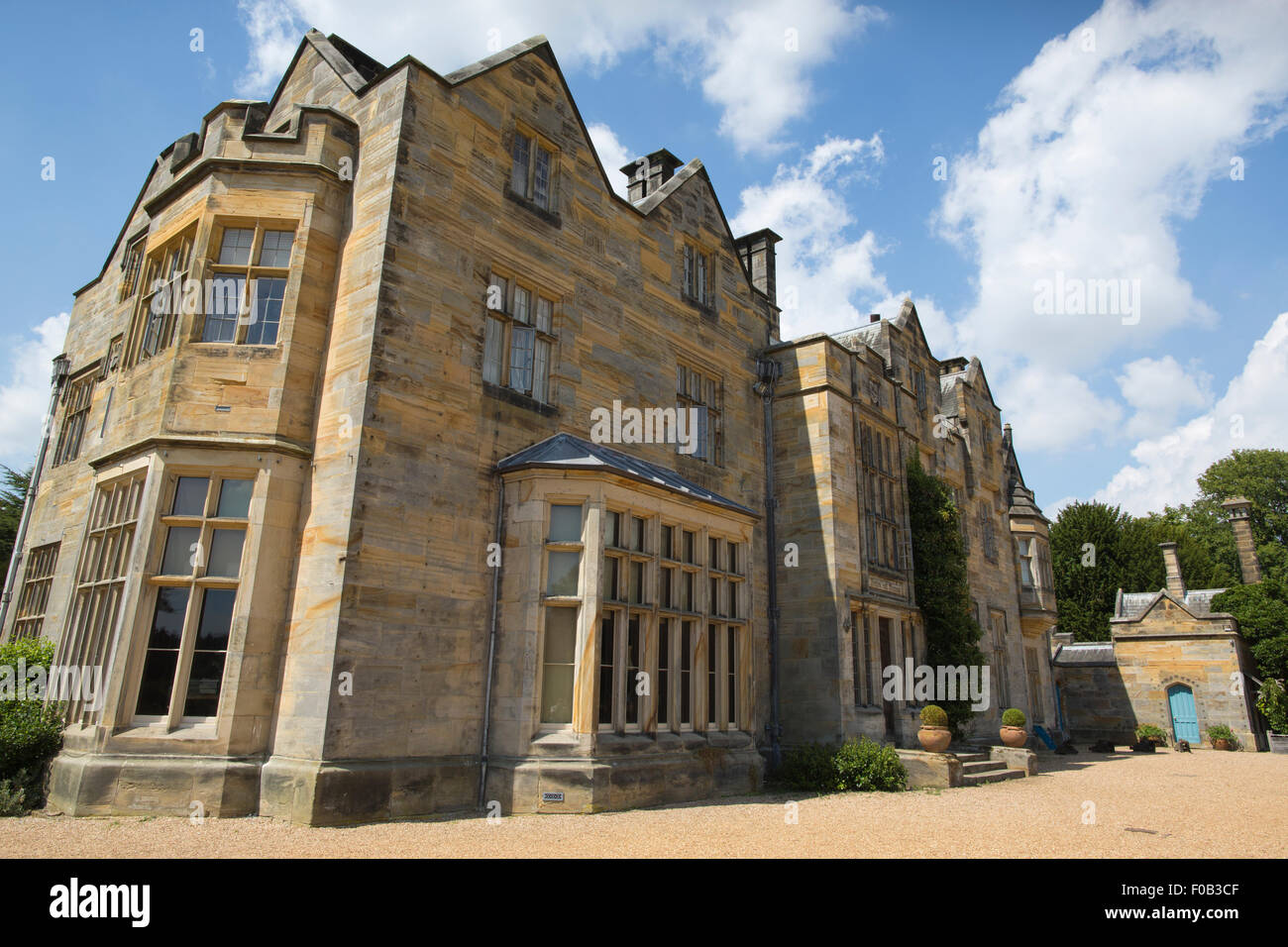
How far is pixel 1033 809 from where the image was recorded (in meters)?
11.7

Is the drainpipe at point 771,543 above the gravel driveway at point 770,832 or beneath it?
above

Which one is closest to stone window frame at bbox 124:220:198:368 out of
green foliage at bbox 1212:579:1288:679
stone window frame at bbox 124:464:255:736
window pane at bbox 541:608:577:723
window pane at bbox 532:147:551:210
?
stone window frame at bbox 124:464:255:736

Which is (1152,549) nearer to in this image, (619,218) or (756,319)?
(756,319)

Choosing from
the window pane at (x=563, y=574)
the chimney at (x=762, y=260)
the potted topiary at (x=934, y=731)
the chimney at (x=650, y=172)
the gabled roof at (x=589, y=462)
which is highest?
the chimney at (x=650, y=172)

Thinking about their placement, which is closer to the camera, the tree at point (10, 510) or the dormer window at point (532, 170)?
the dormer window at point (532, 170)

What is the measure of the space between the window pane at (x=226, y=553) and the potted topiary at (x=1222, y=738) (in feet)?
117

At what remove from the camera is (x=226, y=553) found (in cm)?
991

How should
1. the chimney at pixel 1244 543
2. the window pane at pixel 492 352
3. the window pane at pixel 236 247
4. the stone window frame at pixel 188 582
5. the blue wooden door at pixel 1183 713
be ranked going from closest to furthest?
the stone window frame at pixel 188 582, the window pane at pixel 236 247, the window pane at pixel 492 352, the blue wooden door at pixel 1183 713, the chimney at pixel 1244 543

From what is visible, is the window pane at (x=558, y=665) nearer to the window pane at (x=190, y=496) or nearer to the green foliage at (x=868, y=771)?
the window pane at (x=190, y=496)

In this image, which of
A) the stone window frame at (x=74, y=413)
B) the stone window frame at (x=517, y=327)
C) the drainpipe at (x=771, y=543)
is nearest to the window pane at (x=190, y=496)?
the stone window frame at (x=517, y=327)

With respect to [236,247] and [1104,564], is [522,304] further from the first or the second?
[1104,564]

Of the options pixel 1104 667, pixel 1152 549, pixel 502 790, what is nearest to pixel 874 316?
pixel 502 790

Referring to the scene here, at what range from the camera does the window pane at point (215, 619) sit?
9602 mm
